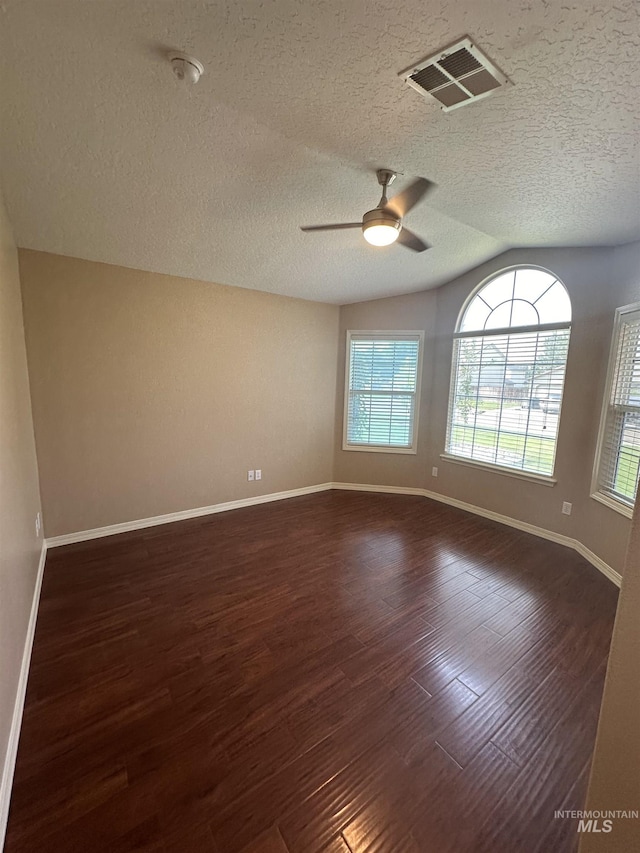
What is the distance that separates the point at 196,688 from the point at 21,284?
123 inches

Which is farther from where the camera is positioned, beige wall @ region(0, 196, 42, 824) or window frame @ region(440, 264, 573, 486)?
window frame @ region(440, 264, 573, 486)

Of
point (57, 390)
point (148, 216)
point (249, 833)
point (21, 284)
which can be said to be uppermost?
point (148, 216)

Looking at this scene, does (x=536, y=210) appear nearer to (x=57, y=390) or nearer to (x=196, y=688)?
(x=196, y=688)

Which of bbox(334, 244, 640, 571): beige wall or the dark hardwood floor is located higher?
bbox(334, 244, 640, 571): beige wall

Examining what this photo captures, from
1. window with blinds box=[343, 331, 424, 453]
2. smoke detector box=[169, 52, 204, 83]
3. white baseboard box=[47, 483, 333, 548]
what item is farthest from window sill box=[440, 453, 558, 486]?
smoke detector box=[169, 52, 204, 83]

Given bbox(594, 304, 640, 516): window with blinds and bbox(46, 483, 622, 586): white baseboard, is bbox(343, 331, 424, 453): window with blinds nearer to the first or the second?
bbox(46, 483, 622, 586): white baseboard

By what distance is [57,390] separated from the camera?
2854mm

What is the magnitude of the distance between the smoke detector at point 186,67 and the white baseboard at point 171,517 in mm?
3316

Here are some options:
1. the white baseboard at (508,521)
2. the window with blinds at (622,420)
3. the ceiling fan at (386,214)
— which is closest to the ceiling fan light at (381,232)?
the ceiling fan at (386,214)

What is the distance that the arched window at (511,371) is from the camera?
3.31m

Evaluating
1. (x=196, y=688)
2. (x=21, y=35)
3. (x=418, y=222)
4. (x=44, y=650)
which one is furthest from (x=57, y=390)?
(x=418, y=222)

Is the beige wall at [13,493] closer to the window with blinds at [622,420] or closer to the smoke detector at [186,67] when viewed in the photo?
the smoke detector at [186,67]

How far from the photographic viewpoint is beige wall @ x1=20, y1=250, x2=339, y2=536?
2.84 meters

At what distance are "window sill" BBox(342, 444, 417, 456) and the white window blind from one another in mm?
2001
